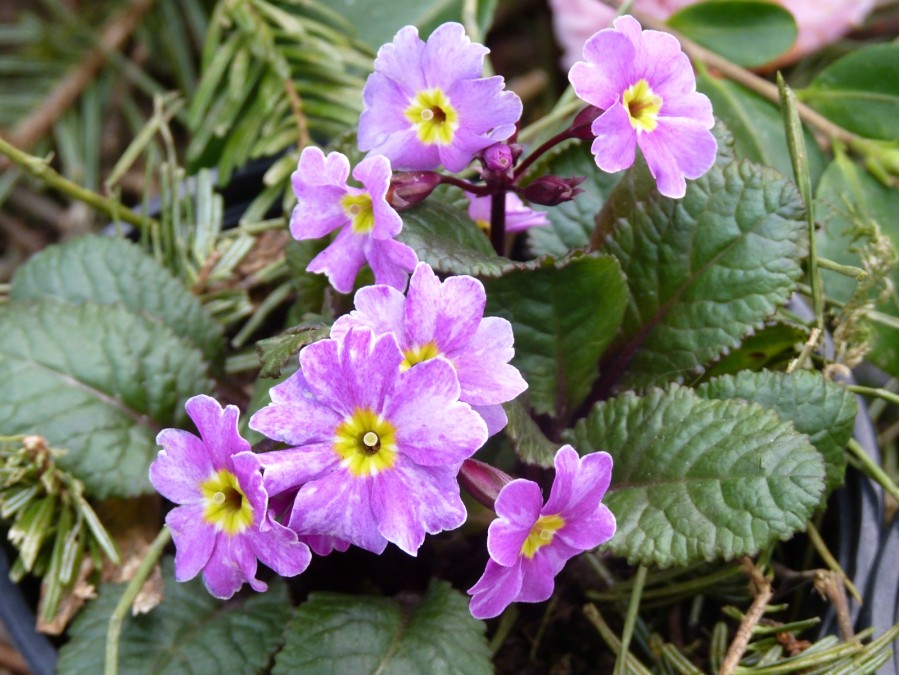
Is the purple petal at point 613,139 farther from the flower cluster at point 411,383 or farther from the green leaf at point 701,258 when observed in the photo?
the green leaf at point 701,258

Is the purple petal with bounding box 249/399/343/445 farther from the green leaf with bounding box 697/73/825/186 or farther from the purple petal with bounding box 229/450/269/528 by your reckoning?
the green leaf with bounding box 697/73/825/186

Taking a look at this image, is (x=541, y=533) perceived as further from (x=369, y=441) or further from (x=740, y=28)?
(x=740, y=28)

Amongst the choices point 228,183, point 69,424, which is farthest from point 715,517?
point 228,183

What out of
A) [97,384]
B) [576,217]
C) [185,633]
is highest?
[576,217]

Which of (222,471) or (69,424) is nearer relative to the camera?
(222,471)

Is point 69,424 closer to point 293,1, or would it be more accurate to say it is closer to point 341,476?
point 341,476

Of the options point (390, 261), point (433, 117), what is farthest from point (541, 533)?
point (433, 117)
